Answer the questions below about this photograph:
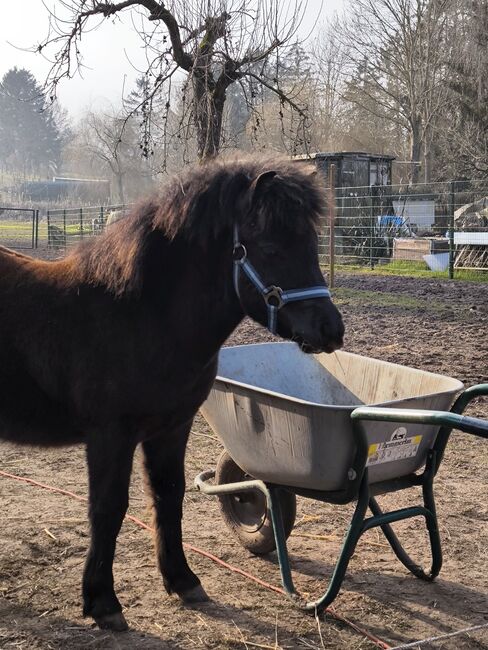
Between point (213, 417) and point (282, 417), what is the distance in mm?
572

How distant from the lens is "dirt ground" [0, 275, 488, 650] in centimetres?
271

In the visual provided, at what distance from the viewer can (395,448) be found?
9.21ft

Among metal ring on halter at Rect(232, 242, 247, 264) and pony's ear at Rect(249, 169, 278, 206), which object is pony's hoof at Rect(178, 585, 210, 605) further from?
pony's ear at Rect(249, 169, 278, 206)

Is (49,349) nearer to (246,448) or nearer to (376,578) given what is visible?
(246,448)

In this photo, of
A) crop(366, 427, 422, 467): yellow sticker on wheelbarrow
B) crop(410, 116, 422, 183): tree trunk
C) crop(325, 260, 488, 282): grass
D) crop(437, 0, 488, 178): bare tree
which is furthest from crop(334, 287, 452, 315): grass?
crop(410, 116, 422, 183): tree trunk

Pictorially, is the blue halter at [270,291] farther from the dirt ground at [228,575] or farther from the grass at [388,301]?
the grass at [388,301]

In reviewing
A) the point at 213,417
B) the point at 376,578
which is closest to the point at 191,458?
the point at 213,417

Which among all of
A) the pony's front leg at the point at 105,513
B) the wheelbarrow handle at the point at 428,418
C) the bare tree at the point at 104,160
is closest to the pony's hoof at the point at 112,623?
the pony's front leg at the point at 105,513

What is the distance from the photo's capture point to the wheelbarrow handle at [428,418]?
179cm

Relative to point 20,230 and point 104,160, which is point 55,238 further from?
point 104,160

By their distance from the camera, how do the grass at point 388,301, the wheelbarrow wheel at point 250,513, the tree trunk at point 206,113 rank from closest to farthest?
the wheelbarrow wheel at point 250,513, the tree trunk at point 206,113, the grass at point 388,301

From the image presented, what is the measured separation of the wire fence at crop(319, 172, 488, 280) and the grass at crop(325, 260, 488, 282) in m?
0.03

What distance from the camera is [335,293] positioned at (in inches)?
462

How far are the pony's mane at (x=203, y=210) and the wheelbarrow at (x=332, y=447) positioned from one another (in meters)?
0.70
